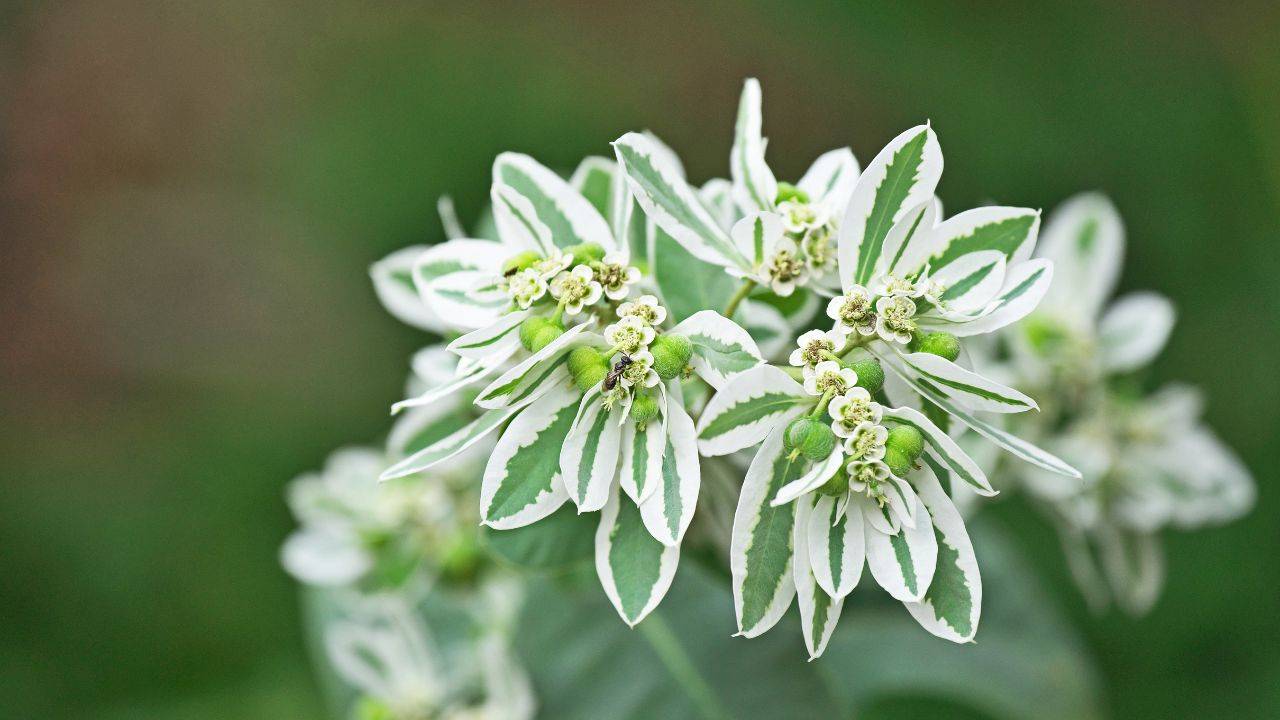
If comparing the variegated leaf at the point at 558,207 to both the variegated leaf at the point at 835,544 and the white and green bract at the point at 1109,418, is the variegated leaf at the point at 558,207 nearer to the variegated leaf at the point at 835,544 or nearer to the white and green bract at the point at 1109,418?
the variegated leaf at the point at 835,544

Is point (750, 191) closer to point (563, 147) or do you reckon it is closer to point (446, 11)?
point (563, 147)

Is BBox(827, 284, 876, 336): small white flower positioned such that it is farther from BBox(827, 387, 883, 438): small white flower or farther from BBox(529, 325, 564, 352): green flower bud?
BBox(529, 325, 564, 352): green flower bud

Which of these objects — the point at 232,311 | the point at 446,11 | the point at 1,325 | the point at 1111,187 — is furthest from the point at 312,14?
the point at 1111,187

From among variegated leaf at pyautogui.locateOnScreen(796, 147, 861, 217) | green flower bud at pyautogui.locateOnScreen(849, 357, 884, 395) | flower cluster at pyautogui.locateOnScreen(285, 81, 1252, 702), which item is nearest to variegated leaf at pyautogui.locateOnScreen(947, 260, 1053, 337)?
flower cluster at pyautogui.locateOnScreen(285, 81, 1252, 702)

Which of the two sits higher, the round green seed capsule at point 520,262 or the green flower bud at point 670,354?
the round green seed capsule at point 520,262

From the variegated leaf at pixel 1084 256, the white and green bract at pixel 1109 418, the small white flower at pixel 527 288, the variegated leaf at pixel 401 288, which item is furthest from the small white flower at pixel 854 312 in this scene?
the variegated leaf at pixel 1084 256

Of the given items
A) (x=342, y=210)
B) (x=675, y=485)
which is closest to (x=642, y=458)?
(x=675, y=485)

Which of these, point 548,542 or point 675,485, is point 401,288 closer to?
point 548,542
